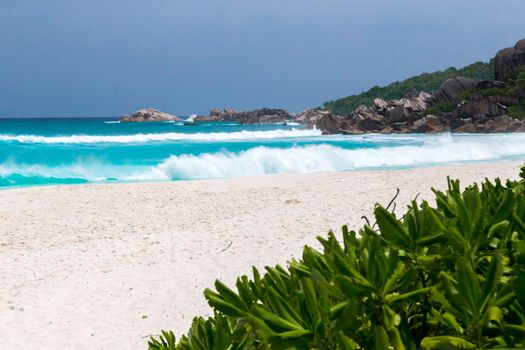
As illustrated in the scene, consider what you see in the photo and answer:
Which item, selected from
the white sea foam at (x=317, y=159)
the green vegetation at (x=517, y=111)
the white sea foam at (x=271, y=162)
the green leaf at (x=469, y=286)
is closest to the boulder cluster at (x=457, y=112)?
the green vegetation at (x=517, y=111)

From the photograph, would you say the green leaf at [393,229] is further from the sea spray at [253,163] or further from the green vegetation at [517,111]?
the green vegetation at [517,111]

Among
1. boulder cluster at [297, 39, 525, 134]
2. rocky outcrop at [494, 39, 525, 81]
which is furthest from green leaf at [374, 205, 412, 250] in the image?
rocky outcrop at [494, 39, 525, 81]

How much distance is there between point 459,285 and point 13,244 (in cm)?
838

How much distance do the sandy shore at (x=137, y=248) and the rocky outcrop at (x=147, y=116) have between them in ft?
305

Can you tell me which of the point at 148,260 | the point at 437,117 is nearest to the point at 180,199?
the point at 148,260

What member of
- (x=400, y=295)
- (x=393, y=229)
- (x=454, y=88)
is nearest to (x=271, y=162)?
(x=393, y=229)

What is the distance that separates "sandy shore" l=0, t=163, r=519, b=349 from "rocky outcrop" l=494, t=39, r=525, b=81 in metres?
44.0

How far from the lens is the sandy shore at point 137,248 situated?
523 centimetres

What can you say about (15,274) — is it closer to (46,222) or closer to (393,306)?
(46,222)

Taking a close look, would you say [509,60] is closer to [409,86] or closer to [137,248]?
[409,86]

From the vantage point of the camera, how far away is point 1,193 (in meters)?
14.6

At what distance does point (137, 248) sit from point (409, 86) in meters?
90.2

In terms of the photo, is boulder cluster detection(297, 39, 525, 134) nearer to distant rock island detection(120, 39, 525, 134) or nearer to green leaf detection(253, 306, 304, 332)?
distant rock island detection(120, 39, 525, 134)

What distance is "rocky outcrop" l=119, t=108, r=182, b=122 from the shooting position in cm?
10444
